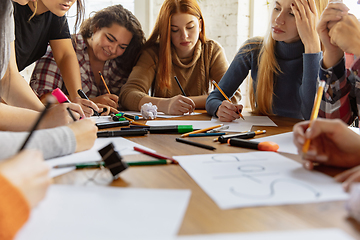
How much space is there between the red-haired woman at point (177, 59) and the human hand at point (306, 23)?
0.55 m

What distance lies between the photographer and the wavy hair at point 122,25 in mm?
1583

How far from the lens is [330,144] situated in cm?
49

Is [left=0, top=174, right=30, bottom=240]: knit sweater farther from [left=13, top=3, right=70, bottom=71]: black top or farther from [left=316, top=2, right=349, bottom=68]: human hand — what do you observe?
[left=13, top=3, right=70, bottom=71]: black top

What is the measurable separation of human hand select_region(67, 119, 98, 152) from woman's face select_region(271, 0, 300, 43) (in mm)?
814

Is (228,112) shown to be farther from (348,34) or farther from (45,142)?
(45,142)

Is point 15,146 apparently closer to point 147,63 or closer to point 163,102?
point 163,102

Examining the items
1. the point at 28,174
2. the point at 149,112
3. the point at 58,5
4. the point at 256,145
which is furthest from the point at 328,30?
the point at 58,5

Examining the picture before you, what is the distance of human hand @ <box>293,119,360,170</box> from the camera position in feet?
1.52

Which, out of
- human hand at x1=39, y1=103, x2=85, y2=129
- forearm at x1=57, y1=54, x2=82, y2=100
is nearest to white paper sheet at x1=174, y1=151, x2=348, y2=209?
human hand at x1=39, y1=103, x2=85, y2=129

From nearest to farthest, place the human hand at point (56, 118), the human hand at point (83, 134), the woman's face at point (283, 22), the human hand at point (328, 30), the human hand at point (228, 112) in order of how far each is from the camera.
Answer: the human hand at point (83, 134) → the human hand at point (56, 118) → the human hand at point (328, 30) → the human hand at point (228, 112) → the woman's face at point (283, 22)

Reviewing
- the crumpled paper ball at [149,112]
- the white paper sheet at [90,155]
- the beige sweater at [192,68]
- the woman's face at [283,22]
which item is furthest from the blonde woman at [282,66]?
the white paper sheet at [90,155]

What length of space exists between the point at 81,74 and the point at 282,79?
3.44ft

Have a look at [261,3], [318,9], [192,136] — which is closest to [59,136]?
[192,136]

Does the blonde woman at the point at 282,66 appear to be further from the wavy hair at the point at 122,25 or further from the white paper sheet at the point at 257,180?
the wavy hair at the point at 122,25
